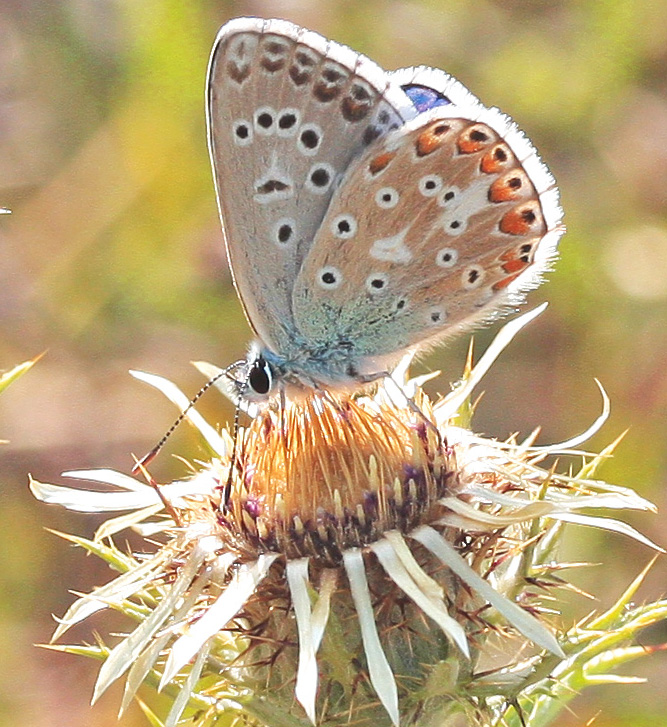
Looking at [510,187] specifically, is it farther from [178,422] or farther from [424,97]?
[178,422]

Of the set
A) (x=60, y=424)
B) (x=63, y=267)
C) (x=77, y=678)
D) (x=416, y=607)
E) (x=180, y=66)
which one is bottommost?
(x=77, y=678)

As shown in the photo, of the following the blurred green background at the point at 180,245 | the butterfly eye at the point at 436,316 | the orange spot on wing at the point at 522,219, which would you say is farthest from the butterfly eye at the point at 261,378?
the blurred green background at the point at 180,245

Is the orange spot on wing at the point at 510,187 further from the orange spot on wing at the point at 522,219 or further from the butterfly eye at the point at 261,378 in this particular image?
the butterfly eye at the point at 261,378

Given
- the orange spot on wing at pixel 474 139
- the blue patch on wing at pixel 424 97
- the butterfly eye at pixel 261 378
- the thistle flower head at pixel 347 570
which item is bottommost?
the thistle flower head at pixel 347 570

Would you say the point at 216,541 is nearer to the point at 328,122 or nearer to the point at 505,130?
the point at 328,122

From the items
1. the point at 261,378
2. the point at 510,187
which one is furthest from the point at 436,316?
the point at 261,378

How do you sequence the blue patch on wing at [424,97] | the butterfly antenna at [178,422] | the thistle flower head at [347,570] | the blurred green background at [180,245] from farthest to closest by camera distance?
the blurred green background at [180,245] → the blue patch on wing at [424,97] → the butterfly antenna at [178,422] → the thistle flower head at [347,570]

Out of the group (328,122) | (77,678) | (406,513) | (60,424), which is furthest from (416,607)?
(60,424)
